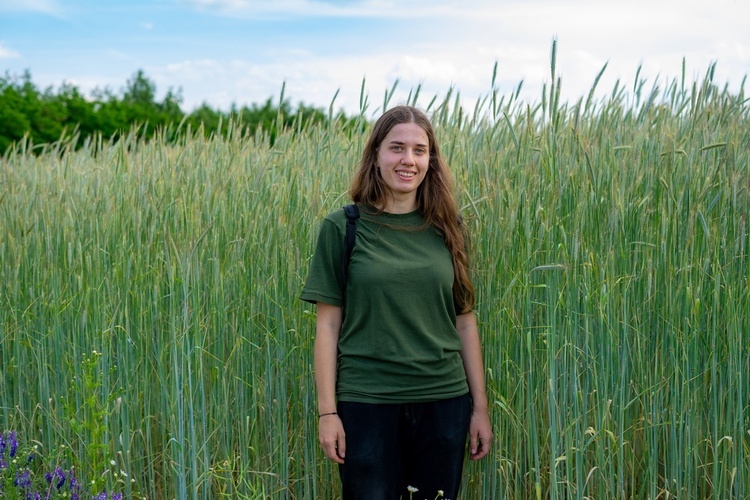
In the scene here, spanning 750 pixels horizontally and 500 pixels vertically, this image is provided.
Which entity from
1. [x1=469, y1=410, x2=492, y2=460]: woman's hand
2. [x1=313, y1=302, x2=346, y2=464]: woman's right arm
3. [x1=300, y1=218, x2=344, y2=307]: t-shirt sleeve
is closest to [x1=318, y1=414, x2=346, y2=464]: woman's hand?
[x1=313, y1=302, x2=346, y2=464]: woman's right arm

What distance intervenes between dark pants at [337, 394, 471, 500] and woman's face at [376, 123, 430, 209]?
0.69m

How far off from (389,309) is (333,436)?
43cm

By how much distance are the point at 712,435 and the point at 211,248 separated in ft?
6.45

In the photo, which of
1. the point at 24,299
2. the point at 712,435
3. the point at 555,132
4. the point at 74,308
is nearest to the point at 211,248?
the point at 74,308

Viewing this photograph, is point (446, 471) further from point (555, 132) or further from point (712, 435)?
point (555, 132)

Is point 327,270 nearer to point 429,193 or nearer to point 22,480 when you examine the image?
point 429,193

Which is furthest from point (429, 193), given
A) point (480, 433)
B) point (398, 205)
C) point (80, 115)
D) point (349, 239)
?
point (80, 115)

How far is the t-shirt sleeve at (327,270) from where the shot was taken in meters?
2.57

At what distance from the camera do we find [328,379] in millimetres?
2592

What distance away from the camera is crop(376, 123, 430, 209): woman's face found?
2.61 m

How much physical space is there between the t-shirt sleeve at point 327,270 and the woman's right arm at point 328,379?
1.9 inches

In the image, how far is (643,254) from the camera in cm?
288

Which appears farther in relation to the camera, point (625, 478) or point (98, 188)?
point (98, 188)

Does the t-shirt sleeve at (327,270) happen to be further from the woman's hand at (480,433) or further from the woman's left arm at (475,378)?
the woman's hand at (480,433)
